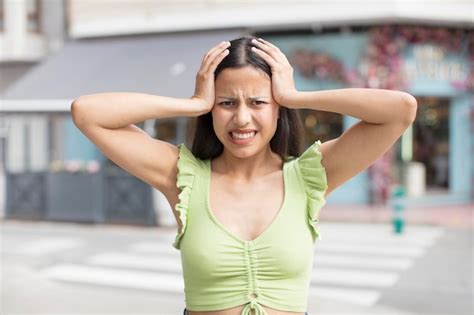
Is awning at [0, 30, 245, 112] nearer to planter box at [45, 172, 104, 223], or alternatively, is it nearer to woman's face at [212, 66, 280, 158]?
planter box at [45, 172, 104, 223]

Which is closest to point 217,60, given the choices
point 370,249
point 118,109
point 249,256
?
point 118,109

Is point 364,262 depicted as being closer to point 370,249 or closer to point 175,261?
point 370,249

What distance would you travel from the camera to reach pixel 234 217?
188cm

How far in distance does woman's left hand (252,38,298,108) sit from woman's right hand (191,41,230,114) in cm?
9

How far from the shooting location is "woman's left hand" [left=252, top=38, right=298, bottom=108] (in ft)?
6.12

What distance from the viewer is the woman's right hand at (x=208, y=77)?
1.87 metres

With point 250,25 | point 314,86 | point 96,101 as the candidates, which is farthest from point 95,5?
point 96,101

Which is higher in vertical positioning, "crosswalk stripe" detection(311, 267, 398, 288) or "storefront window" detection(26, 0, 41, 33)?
"storefront window" detection(26, 0, 41, 33)

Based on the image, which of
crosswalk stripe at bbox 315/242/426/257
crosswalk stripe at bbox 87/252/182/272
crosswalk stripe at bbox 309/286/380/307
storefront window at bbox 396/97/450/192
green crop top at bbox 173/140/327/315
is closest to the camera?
green crop top at bbox 173/140/327/315

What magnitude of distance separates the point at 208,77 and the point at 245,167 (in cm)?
29

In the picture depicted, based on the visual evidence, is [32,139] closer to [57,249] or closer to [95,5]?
[95,5]

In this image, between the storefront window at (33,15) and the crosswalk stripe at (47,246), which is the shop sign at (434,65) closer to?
the crosswalk stripe at (47,246)

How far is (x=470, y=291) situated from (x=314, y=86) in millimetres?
8507

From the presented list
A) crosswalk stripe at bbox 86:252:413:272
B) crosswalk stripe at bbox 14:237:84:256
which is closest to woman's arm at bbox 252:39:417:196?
crosswalk stripe at bbox 86:252:413:272
